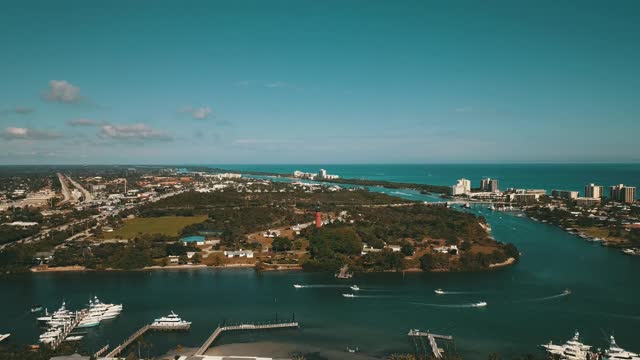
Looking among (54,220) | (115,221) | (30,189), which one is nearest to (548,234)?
(115,221)

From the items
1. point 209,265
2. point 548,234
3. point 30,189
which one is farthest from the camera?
point 30,189

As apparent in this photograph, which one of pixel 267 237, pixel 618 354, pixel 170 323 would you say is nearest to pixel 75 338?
pixel 170 323

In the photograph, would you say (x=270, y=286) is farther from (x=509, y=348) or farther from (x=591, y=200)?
(x=591, y=200)

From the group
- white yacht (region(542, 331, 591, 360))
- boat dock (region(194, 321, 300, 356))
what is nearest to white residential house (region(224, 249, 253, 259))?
boat dock (region(194, 321, 300, 356))

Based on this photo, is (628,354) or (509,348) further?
(509,348)

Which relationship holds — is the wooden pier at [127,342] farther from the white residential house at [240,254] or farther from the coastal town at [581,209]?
the coastal town at [581,209]

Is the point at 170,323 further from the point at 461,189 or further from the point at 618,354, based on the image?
the point at 461,189
